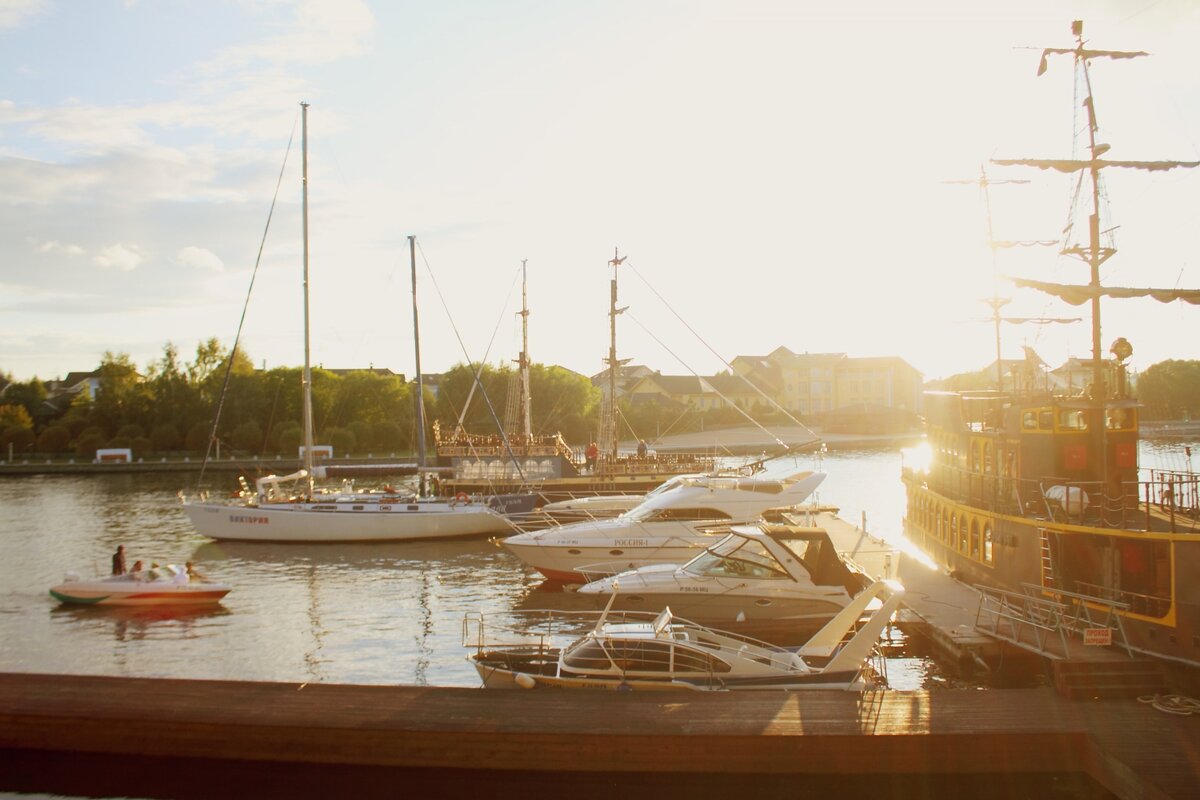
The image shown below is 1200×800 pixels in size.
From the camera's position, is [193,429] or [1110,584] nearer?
[1110,584]

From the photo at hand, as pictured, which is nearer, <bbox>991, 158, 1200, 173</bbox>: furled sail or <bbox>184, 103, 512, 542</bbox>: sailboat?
<bbox>991, 158, 1200, 173</bbox>: furled sail

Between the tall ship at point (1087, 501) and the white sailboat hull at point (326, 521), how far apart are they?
87.4 ft

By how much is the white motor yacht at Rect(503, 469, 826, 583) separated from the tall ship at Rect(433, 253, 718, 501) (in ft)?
57.8

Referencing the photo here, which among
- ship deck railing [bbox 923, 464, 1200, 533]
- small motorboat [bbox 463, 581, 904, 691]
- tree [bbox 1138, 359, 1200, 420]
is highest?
tree [bbox 1138, 359, 1200, 420]

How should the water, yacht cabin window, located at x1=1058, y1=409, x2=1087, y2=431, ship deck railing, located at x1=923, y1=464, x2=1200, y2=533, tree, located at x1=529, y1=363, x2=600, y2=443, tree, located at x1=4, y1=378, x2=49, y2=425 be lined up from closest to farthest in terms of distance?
ship deck railing, located at x1=923, y1=464, x2=1200, y2=533 < yacht cabin window, located at x1=1058, y1=409, x2=1087, y2=431 < the water < tree, located at x1=529, y1=363, x2=600, y2=443 < tree, located at x1=4, y1=378, x2=49, y2=425

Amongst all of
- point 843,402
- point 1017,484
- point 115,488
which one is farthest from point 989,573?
point 843,402

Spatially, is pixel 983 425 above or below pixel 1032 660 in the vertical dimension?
above

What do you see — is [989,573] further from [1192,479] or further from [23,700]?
[23,700]

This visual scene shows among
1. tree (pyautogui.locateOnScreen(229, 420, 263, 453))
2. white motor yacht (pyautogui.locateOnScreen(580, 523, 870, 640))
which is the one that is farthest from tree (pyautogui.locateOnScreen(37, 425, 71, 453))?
white motor yacht (pyautogui.locateOnScreen(580, 523, 870, 640))

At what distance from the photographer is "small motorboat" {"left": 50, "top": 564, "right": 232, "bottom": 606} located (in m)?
30.8

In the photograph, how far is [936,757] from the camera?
14516 mm

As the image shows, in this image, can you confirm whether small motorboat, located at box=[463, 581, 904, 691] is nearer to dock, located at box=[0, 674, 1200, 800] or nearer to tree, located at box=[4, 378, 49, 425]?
dock, located at box=[0, 674, 1200, 800]

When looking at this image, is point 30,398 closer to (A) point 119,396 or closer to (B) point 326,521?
(A) point 119,396

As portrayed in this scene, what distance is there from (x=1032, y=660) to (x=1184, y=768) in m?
5.78
